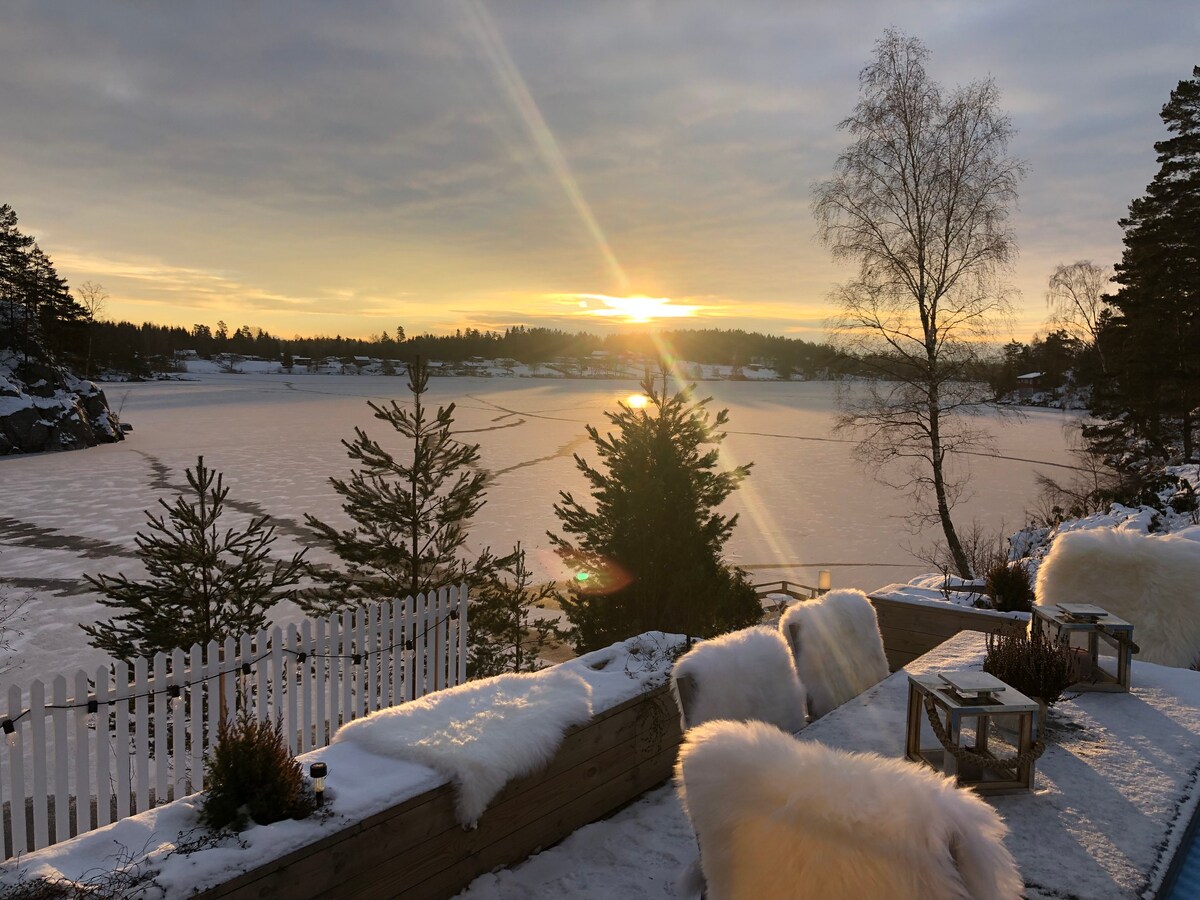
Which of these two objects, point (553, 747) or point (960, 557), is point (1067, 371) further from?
point (553, 747)

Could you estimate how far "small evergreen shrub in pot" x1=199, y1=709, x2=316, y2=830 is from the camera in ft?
7.18

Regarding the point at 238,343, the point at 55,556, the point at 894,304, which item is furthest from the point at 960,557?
the point at 238,343

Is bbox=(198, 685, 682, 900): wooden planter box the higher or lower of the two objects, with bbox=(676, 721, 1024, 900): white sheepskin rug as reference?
lower

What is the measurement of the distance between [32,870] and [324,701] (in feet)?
7.21

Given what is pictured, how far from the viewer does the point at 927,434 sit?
11586 millimetres

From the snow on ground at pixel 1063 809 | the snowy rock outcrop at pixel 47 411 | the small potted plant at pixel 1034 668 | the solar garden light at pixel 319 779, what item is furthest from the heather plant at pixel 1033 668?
the snowy rock outcrop at pixel 47 411

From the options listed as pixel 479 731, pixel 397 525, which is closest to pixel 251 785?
pixel 479 731

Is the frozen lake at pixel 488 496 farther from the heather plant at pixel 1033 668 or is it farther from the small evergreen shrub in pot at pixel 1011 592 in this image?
the heather plant at pixel 1033 668

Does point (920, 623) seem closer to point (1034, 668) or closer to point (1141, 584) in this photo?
point (1141, 584)

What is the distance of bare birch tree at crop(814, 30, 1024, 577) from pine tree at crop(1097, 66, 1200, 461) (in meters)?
9.64

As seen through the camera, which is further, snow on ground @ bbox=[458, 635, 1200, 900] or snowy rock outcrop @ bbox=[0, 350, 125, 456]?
snowy rock outcrop @ bbox=[0, 350, 125, 456]

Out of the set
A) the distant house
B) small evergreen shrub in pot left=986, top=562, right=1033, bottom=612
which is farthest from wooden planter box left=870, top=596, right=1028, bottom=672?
the distant house

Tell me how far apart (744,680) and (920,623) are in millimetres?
3997

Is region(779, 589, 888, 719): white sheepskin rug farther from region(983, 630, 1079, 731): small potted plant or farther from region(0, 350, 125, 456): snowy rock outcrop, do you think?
region(0, 350, 125, 456): snowy rock outcrop
